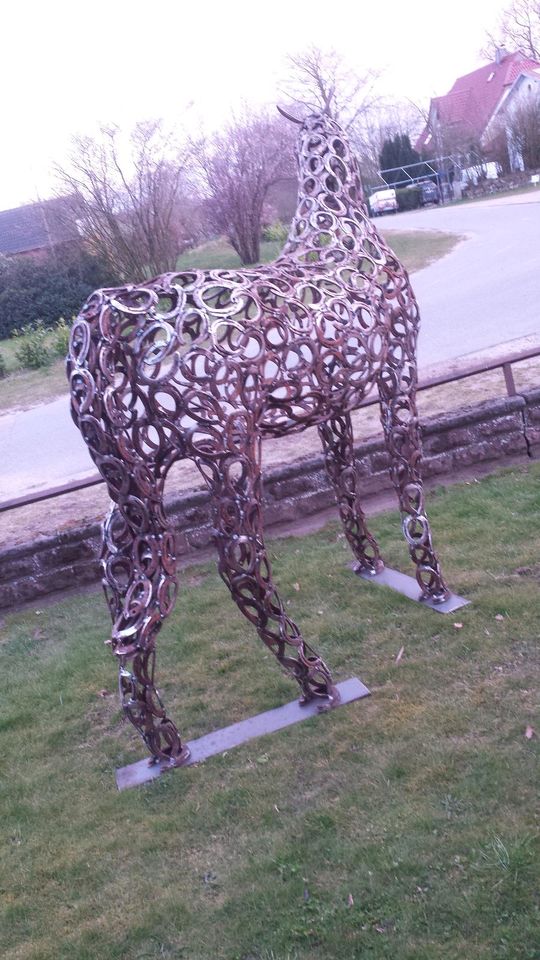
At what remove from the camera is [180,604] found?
4992 millimetres

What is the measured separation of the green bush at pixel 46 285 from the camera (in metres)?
17.5

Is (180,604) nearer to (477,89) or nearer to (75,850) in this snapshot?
(75,850)

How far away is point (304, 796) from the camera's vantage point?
10.4ft

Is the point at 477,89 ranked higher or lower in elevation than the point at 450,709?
higher

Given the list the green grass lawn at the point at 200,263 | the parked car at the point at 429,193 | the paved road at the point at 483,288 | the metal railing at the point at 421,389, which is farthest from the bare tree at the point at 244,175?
the parked car at the point at 429,193

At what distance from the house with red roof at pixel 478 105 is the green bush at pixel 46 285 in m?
13.7

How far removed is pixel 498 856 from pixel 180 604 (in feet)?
8.96

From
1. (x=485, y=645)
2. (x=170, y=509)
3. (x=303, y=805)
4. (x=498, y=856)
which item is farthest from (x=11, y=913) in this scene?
(x=170, y=509)

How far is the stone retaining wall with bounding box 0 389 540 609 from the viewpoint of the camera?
5371 millimetres

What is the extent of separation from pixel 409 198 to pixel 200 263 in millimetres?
13800

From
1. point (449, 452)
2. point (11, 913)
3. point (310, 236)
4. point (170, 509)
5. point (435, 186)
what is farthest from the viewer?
point (435, 186)

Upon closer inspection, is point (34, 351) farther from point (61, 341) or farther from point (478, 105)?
point (478, 105)

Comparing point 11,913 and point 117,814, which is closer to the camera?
point 11,913

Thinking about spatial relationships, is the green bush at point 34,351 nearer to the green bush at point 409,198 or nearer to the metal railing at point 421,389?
the metal railing at point 421,389
